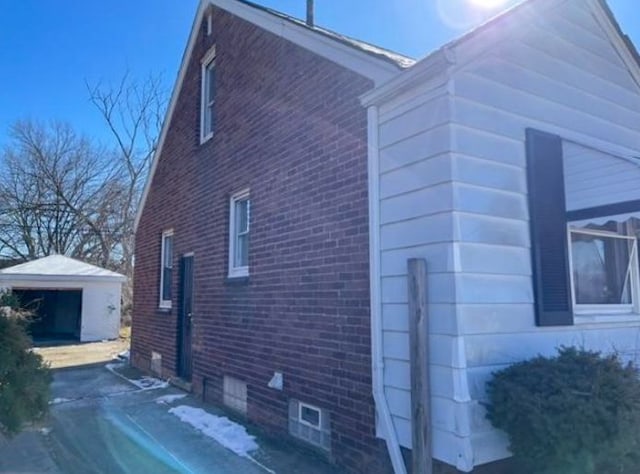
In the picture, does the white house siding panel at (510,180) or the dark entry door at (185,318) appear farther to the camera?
the dark entry door at (185,318)

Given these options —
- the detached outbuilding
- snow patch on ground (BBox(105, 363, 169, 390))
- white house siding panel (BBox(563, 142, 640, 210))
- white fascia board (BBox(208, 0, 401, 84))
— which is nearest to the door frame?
snow patch on ground (BBox(105, 363, 169, 390))

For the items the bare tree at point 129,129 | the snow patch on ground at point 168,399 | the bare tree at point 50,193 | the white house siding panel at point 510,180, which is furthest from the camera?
the bare tree at point 129,129

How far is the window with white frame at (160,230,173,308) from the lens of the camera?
416 inches

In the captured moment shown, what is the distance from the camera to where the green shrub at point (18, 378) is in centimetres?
462

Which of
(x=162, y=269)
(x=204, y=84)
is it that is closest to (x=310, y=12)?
(x=204, y=84)

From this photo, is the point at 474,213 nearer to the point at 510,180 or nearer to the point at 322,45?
the point at 510,180

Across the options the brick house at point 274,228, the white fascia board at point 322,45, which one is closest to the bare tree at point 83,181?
the brick house at point 274,228

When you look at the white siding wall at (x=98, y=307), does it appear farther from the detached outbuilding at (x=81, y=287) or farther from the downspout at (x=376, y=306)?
the downspout at (x=376, y=306)

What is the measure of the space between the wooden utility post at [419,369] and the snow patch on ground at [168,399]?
5.44m

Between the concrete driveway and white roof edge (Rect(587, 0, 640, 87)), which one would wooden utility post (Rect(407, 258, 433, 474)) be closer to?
the concrete driveway

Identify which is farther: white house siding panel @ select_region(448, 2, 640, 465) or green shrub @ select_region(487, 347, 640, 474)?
white house siding panel @ select_region(448, 2, 640, 465)

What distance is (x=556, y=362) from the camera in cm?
370

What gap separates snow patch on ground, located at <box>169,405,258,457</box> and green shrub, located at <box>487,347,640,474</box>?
328cm

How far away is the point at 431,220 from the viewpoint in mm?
3936
